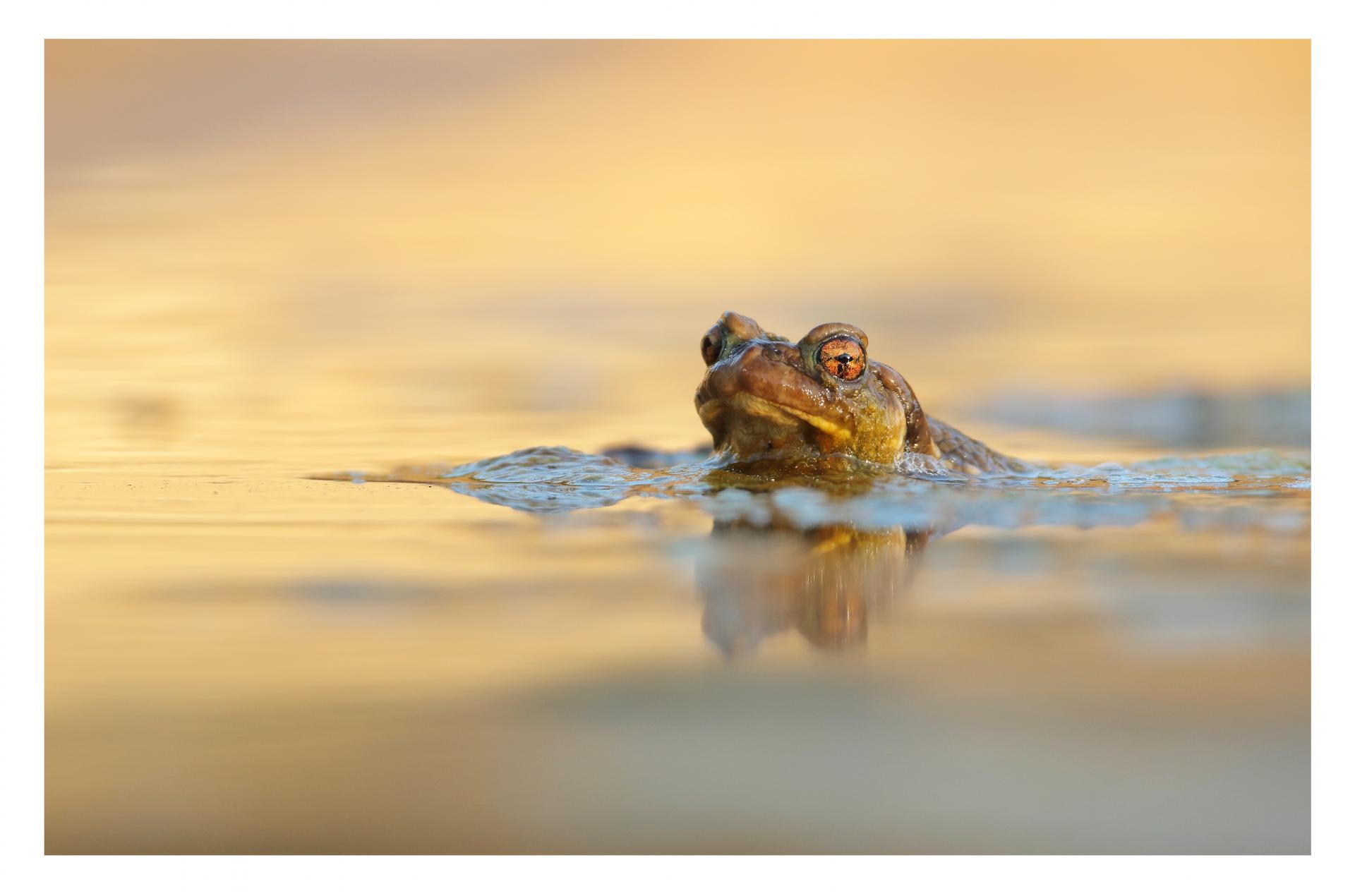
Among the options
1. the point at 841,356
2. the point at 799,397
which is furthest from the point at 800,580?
the point at 841,356

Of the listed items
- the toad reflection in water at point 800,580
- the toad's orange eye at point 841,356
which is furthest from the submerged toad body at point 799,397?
the toad reflection in water at point 800,580

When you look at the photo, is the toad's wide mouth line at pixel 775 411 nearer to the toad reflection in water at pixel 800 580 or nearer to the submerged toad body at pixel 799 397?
the submerged toad body at pixel 799 397

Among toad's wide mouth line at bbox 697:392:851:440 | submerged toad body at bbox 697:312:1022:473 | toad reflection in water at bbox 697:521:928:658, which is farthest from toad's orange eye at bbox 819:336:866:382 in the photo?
toad reflection in water at bbox 697:521:928:658

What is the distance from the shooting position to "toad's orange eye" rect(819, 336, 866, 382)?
4.90m

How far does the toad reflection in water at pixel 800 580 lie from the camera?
2.10m

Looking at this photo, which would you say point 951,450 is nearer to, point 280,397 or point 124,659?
point 124,659

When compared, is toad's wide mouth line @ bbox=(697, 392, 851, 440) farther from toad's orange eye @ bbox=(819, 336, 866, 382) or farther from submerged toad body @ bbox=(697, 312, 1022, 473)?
toad's orange eye @ bbox=(819, 336, 866, 382)

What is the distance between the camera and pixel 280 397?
912 centimetres

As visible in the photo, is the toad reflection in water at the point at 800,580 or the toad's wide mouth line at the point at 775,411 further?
the toad's wide mouth line at the point at 775,411

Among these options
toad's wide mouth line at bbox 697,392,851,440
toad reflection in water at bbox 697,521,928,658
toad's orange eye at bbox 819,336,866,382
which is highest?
toad's orange eye at bbox 819,336,866,382

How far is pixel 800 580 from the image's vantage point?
2.56 metres

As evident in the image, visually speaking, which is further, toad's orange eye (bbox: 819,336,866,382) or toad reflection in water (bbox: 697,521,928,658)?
toad's orange eye (bbox: 819,336,866,382)

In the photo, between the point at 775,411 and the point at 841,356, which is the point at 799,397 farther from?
the point at 841,356

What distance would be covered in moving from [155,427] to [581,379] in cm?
445
